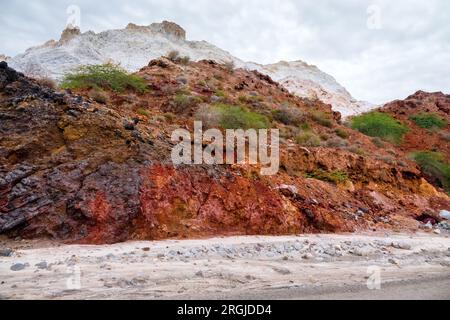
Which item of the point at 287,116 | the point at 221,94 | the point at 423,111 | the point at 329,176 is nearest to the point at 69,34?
the point at 221,94

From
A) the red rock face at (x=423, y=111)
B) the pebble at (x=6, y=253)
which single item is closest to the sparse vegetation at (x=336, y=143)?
the red rock face at (x=423, y=111)

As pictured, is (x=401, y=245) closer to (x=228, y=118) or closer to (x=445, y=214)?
(x=445, y=214)

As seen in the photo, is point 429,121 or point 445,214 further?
point 429,121

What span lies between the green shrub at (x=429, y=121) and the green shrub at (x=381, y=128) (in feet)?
9.31

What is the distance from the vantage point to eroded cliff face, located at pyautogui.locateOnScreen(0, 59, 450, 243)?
27.5 ft

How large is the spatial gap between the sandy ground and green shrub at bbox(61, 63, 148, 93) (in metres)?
11.8

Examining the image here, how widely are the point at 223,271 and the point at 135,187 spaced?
11.2 feet

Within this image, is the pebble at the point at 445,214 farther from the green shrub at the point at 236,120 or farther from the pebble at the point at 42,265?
the pebble at the point at 42,265

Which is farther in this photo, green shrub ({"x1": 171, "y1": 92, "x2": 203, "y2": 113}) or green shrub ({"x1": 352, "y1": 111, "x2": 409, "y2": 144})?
green shrub ({"x1": 352, "y1": 111, "x2": 409, "y2": 144})

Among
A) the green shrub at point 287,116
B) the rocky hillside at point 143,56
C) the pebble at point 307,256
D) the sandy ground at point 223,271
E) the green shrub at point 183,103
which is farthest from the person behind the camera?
the rocky hillside at point 143,56

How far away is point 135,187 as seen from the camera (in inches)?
359

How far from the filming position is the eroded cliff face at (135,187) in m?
8.38

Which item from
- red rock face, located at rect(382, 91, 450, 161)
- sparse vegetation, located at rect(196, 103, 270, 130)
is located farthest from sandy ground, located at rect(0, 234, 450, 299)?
red rock face, located at rect(382, 91, 450, 161)

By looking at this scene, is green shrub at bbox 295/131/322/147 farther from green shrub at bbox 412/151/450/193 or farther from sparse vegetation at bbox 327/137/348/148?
green shrub at bbox 412/151/450/193
